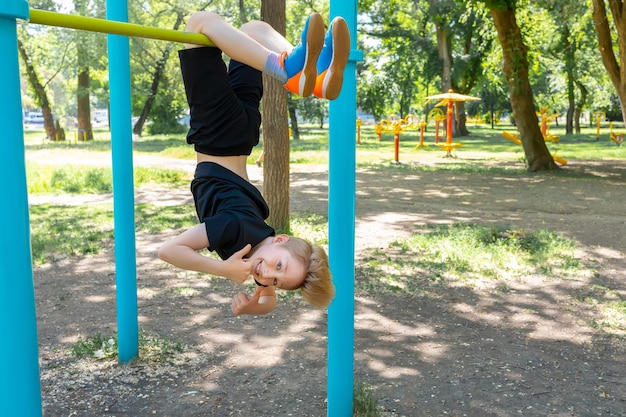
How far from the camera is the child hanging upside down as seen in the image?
2.41 meters

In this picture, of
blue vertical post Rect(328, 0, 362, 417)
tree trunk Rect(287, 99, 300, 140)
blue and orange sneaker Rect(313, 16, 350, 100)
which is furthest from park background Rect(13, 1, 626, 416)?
tree trunk Rect(287, 99, 300, 140)

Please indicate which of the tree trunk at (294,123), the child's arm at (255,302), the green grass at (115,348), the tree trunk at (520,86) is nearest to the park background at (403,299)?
the green grass at (115,348)

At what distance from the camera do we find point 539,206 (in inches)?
368

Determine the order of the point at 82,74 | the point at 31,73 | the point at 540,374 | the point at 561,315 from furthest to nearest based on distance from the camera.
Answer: the point at 82,74
the point at 31,73
the point at 561,315
the point at 540,374

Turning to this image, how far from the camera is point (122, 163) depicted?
11.8 ft

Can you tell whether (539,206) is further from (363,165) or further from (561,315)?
(363,165)

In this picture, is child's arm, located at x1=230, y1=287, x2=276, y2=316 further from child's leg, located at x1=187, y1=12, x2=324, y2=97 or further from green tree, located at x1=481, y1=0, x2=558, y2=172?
green tree, located at x1=481, y1=0, x2=558, y2=172

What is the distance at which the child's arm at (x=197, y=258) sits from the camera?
7.95 ft

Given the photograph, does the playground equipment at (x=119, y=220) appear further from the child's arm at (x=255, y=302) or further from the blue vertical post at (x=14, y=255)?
the child's arm at (x=255, y=302)

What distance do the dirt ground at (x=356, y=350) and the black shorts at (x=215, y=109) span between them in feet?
4.79

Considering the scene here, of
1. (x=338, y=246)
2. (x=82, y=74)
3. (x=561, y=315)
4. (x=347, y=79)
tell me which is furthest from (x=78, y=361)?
(x=82, y=74)

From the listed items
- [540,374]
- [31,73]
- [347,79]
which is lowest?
[540,374]

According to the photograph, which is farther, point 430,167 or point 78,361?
point 430,167

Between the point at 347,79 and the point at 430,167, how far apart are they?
503 inches
